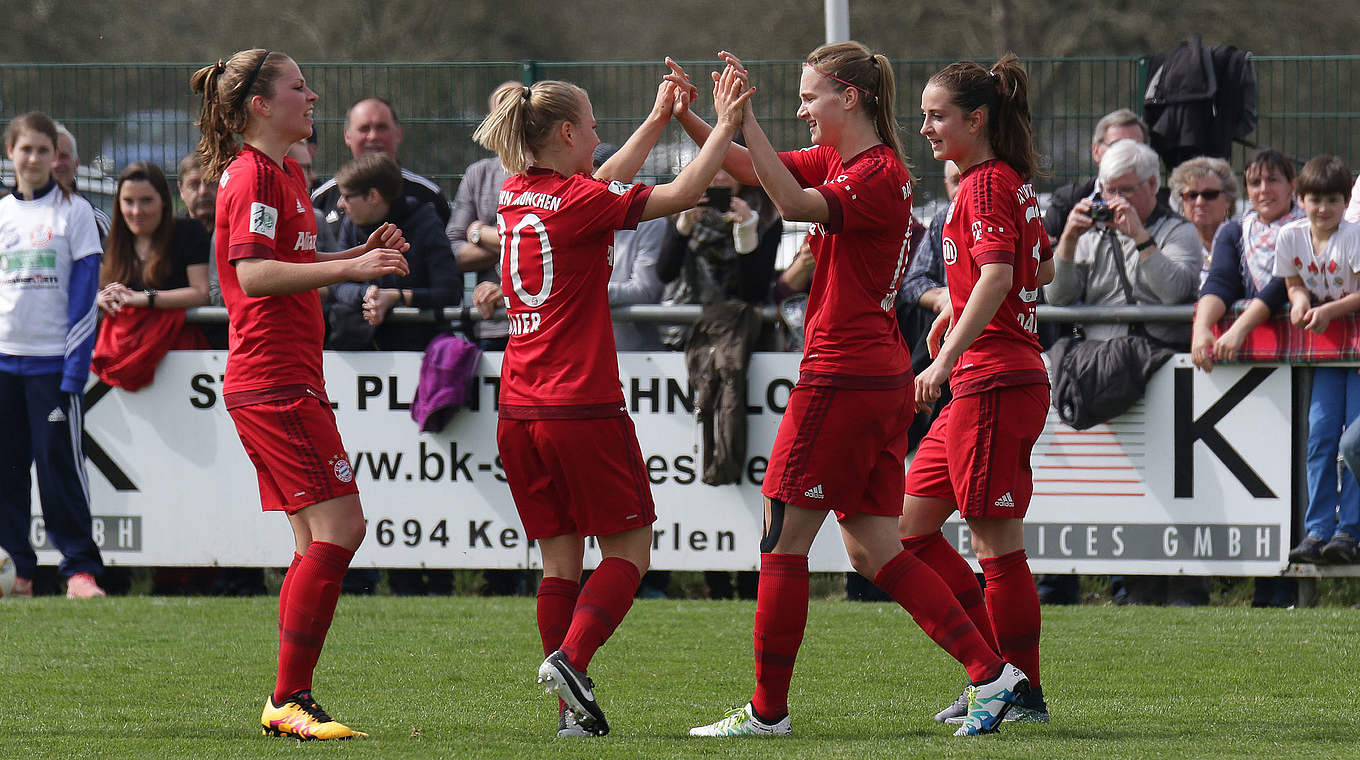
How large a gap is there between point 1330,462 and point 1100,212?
1.53 m

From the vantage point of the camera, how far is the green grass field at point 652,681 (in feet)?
16.7

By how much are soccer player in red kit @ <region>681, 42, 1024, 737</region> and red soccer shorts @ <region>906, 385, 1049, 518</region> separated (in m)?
0.20

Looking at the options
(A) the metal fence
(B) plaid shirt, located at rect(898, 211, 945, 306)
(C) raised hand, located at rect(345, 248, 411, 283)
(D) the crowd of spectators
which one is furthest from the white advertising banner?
(C) raised hand, located at rect(345, 248, 411, 283)

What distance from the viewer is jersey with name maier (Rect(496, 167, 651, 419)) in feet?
16.6

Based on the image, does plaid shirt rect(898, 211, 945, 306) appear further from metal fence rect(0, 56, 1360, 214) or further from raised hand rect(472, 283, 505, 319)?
raised hand rect(472, 283, 505, 319)

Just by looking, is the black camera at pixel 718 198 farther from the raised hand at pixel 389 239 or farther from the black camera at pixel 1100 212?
the raised hand at pixel 389 239

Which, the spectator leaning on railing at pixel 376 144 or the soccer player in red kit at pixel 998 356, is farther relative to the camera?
the spectator leaning on railing at pixel 376 144

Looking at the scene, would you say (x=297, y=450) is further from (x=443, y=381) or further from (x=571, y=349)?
(x=443, y=381)

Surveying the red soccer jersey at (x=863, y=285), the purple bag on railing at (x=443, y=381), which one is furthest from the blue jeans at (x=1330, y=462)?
the purple bag on railing at (x=443, y=381)

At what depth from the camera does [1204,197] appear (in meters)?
9.02

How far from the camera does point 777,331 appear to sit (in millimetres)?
8703

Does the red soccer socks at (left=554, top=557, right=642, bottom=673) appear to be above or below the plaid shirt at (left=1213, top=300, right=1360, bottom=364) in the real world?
below

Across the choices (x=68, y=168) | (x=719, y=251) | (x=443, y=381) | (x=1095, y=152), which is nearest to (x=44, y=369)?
(x=68, y=168)

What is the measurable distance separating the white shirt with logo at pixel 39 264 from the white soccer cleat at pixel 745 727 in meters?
4.85
